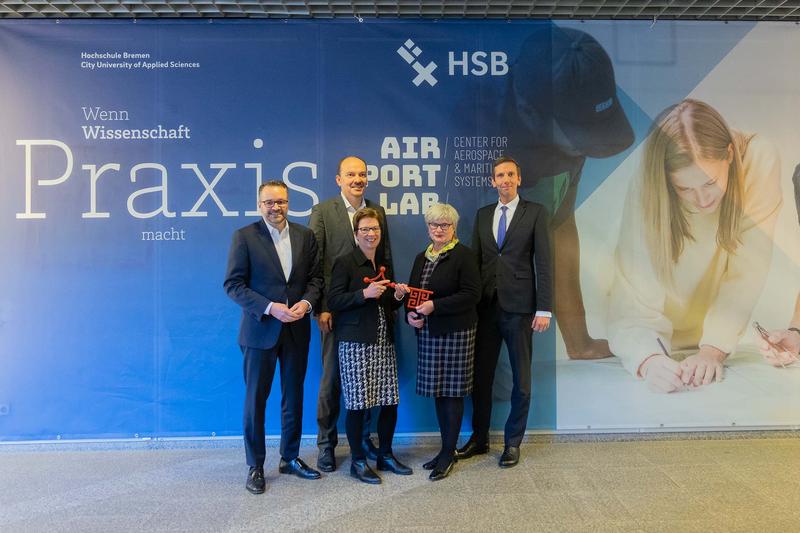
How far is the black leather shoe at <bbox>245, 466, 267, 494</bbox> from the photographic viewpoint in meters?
2.99

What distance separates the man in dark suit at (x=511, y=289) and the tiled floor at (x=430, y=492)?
41cm

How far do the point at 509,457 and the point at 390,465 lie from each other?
757 millimetres

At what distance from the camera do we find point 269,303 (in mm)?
2939

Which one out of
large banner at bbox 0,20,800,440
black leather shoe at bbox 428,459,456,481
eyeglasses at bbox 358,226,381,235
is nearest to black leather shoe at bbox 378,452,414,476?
black leather shoe at bbox 428,459,456,481

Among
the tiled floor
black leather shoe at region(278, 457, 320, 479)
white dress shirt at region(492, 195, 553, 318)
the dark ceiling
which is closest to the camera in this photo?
the tiled floor

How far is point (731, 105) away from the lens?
386cm

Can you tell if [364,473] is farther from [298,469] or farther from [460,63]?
[460,63]

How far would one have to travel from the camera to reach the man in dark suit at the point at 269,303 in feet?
9.80

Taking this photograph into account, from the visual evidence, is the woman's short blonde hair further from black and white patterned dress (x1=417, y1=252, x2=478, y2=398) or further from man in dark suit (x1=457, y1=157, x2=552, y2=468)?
man in dark suit (x1=457, y1=157, x2=552, y2=468)

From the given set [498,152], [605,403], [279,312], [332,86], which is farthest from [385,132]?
[605,403]

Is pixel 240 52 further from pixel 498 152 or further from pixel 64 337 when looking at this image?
pixel 64 337

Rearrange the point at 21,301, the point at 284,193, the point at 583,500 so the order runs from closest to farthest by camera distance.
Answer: the point at 583,500, the point at 284,193, the point at 21,301

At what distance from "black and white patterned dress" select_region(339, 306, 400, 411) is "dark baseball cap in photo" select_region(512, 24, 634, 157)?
2015 millimetres

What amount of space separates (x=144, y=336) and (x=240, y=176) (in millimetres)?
1338
